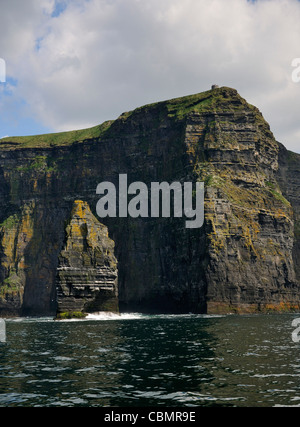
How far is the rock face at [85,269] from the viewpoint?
360 feet

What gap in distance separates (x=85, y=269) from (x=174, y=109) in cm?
7249

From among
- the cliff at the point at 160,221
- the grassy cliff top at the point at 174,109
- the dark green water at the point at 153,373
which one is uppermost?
the grassy cliff top at the point at 174,109

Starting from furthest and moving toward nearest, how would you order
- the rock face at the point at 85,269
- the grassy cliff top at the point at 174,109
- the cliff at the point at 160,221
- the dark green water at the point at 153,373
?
the grassy cliff top at the point at 174,109 < the cliff at the point at 160,221 < the rock face at the point at 85,269 < the dark green water at the point at 153,373

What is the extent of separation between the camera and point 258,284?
435 feet

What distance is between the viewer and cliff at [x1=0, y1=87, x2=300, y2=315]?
416 feet

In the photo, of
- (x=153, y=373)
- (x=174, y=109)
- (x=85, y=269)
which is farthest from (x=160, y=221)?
(x=153, y=373)

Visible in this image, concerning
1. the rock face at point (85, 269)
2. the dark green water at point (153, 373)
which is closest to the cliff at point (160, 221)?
the rock face at point (85, 269)

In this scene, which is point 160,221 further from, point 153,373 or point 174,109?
point 153,373

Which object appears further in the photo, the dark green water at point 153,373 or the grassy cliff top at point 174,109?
the grassy cliff top at point 174,109

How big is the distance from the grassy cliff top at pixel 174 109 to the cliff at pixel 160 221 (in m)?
0.45

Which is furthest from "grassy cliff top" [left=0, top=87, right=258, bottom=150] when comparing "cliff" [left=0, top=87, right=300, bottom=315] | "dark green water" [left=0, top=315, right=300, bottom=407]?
"dark green water" [left=0, top=315, right=300, bottom=407]

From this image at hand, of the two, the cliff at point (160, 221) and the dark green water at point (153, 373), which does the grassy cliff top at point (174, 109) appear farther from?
the dark green water at point (153, 373)

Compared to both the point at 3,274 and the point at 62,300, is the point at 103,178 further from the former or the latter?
the point at 62,300

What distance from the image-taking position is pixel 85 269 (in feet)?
376
